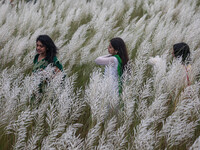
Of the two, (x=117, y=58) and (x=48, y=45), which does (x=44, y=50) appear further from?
(x=117, y=58)

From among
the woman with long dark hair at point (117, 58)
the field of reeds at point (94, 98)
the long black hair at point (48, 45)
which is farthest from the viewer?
the long black hair at point (48, 45)

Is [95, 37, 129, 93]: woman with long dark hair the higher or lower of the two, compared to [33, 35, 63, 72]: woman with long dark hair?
lower

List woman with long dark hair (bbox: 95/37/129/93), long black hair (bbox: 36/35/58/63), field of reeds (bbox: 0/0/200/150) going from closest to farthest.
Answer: field of reeds (bbox: 0/0/200/150) → woman with long dark hair (bbox: 95/37/129/93) → long black hair (bbox: 36/35/58/63)

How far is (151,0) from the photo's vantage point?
25.2 feet

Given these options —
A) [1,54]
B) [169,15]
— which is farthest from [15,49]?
[169,15]

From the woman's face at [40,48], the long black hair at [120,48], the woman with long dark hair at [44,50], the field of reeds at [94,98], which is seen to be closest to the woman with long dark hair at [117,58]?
the long black hair at [120,48]

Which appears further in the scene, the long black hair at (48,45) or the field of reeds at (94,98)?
the long black hair at (48,45)

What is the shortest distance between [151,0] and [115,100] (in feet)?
24.0

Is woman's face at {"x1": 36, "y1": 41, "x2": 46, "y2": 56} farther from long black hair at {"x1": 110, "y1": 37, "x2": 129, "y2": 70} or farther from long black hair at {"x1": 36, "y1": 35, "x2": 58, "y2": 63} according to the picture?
long black hair at {"x1": 110, "y1": 37, "x2": 129, "y2": 70}

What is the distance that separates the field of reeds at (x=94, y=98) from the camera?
1217mm

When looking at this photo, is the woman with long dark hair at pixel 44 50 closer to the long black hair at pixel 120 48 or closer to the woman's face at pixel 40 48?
the woman's face at pixel 40 48

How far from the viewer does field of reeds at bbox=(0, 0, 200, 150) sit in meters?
1.22

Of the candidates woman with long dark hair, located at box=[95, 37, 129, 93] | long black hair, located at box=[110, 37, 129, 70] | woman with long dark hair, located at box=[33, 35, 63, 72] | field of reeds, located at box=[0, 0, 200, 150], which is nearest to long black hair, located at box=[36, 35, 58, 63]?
woman with long dark hair, located at box=[33, 35, 63, 72]

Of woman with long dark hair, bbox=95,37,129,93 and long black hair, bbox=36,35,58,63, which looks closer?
woman with long dark hair, bbox=95,37,129,93
